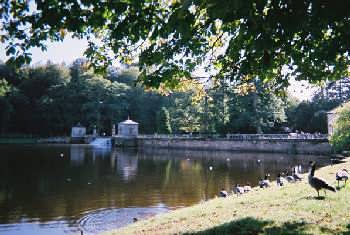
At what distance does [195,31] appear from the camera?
5172 millimetres

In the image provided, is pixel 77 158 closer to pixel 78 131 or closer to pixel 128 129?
pixel 128 129

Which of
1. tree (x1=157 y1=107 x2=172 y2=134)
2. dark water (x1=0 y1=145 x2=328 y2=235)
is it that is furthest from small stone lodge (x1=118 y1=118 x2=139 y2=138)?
dark water (x1=0 y1=145 x2=328 y2=235)

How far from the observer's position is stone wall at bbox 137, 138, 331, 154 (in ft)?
127

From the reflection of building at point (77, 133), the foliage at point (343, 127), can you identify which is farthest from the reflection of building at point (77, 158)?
the reflection of building at point (77, 133)

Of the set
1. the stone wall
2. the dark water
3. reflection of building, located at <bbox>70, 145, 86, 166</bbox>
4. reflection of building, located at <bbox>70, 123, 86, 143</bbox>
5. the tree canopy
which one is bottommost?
the dark water

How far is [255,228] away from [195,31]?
3206mm

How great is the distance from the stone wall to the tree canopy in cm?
3385

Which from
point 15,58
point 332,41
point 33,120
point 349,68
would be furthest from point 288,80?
point 33,120

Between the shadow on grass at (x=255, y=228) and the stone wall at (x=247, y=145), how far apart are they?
110 ft

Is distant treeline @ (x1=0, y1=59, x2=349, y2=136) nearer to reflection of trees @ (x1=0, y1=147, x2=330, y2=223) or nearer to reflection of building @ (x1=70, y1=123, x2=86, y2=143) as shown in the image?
Answer: reflection of building @ (x1=70, y1=123, x2=86, y2=143)

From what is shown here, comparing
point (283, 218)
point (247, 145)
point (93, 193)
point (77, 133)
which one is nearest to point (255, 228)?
point (283, 218)

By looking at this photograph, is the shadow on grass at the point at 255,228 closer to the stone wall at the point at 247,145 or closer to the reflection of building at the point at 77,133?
the stone wall at the point at 247,145

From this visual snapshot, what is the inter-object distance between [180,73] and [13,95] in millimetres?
65228

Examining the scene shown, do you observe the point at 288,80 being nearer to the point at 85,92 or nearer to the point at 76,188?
the point at 76,188
